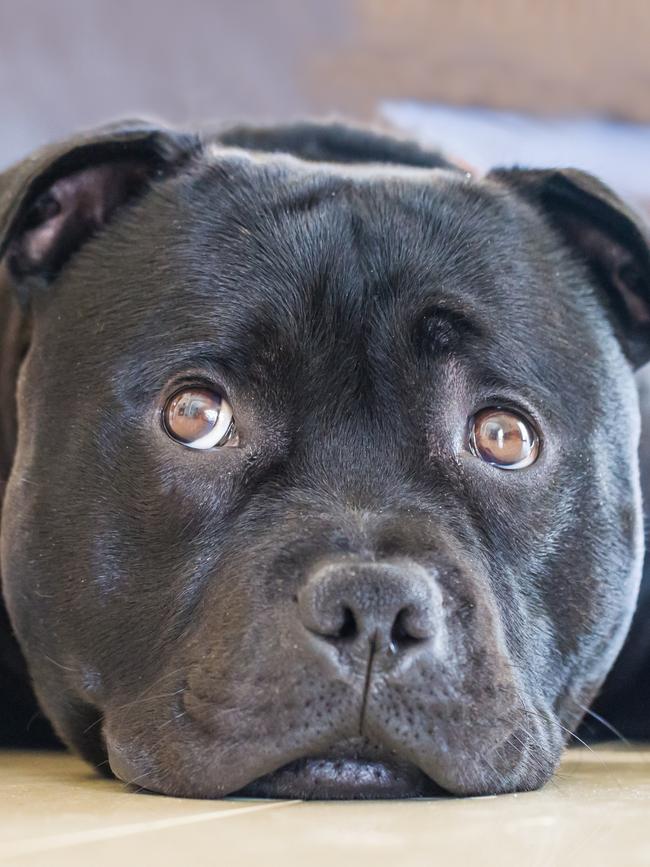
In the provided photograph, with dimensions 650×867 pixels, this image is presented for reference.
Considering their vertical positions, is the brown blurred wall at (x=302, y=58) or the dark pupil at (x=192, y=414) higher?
the brown blurred wall at (x=302, y=58)

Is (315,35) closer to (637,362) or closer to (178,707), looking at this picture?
(637,362)

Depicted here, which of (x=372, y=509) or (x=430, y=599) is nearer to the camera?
(x=430, y=599)

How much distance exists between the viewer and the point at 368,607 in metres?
1.56

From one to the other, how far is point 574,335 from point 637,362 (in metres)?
0.28

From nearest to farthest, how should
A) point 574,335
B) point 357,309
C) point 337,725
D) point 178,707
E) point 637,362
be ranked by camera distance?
point 337,725 < point 178,707 < point 357,309 < point 574,335 < point 637,362

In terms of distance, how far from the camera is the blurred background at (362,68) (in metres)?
5.04

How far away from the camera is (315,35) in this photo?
5.23m

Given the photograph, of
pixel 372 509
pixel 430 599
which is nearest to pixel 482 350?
pixel 372 509

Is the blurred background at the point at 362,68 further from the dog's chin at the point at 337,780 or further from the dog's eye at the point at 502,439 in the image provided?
the dog's chin at the point at 337,780

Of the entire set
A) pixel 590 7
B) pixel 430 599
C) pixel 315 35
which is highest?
pixel 590 7

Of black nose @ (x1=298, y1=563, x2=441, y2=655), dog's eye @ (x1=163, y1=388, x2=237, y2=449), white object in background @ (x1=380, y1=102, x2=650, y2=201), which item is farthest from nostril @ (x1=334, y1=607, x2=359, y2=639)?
white object in background @ (x1=380, y1=102, x2=650, y2=201)

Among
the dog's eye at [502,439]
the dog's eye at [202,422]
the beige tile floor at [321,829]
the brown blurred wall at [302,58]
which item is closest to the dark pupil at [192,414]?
the dog's eye at [202,422]

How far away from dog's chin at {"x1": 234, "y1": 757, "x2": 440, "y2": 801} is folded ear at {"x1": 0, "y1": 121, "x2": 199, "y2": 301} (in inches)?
39.9

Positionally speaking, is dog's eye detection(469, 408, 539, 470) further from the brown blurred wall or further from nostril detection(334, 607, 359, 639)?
the brown blurred wall
